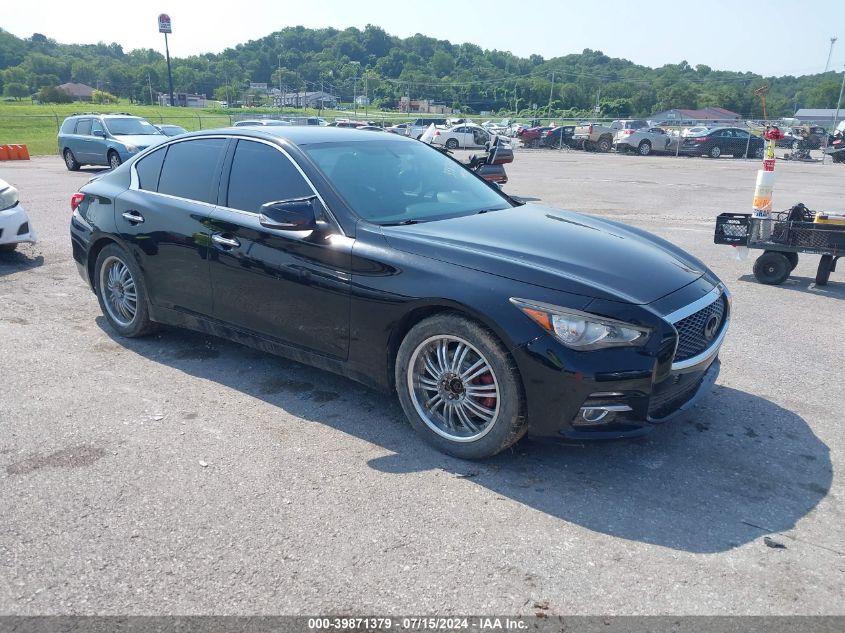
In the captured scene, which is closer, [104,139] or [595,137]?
[104,139]

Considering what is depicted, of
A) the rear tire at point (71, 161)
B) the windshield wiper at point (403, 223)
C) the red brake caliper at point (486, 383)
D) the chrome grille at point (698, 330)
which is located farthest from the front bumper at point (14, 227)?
the rear tire at point (71, 161)

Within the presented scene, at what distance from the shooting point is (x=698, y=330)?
3.80 meters

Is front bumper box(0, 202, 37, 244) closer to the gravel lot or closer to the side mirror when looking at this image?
the gravel lot

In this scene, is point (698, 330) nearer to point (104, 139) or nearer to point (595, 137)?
point (104, 139)

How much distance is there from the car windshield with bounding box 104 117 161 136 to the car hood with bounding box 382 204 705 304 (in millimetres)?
19280

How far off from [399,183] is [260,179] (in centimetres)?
90

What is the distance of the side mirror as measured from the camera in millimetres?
4086

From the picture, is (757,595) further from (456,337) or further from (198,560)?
(198,560)

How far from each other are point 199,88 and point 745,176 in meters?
138

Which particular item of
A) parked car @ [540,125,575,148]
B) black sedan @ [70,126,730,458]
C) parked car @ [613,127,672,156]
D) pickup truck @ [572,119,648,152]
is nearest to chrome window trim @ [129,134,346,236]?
black sedan @ [70,126,730,458]

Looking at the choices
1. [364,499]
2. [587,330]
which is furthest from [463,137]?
[364,499]

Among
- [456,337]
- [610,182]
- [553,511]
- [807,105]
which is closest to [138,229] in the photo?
[456,337]

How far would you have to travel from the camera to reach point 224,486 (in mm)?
3553

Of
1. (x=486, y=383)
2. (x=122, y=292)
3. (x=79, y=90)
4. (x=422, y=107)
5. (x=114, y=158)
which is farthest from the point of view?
(x=422, y=107)
